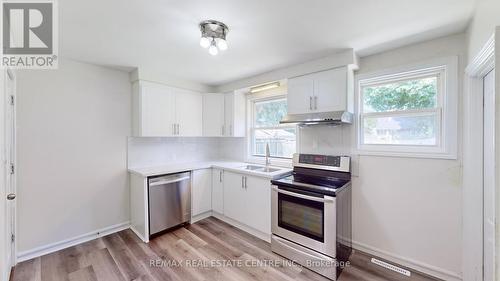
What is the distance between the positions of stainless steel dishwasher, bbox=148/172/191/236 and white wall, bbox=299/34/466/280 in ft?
7.56

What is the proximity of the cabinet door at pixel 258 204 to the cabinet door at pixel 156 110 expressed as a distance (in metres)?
1.53

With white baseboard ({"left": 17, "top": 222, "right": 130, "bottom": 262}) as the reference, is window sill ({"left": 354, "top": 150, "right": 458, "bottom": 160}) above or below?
above

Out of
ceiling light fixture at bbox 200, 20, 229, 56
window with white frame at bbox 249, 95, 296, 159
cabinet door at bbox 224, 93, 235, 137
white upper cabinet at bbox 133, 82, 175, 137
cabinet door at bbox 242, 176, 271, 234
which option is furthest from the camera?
cabinet door at bbox 224, 93, 235, 137

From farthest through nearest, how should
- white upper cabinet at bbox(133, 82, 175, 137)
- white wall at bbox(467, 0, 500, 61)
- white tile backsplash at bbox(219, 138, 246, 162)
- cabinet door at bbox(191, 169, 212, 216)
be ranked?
white tile backsplash at bbox(219, 138, 246, 162)
cabinet door at bbox(191, 169, 212, 216)
white upper cabinet at bbox(133, 82, 175, 137)
white wall at bbox(467, 0, 500, 61)

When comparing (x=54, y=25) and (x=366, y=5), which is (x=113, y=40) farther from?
(x=366, y=5)

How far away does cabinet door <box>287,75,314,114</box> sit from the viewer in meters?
2.61

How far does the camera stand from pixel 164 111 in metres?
3.21

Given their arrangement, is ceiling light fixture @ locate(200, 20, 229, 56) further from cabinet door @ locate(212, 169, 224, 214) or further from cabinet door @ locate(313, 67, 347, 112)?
cabinet door @ locate(212, 169, 224, 214)

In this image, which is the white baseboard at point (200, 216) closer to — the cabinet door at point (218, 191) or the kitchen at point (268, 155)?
the kitchen at point (268, 155)

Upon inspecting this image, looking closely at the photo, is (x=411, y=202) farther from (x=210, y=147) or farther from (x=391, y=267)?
(x=210, y=147)

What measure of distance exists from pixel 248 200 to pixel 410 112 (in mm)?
2201

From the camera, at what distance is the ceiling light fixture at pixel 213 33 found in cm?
174

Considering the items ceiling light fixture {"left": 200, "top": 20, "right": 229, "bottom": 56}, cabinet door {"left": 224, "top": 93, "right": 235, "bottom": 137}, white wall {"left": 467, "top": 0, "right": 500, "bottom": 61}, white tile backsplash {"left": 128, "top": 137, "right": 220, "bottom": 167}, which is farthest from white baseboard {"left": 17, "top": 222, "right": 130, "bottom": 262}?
white wall {"left": 467, "top": 0, "right": 500, "bottom": 61}

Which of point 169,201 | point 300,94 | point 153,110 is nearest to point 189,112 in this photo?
point 153,110
